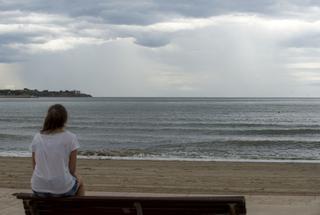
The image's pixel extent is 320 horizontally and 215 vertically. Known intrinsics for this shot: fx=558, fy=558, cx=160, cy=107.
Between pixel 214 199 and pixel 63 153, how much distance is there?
1.39m

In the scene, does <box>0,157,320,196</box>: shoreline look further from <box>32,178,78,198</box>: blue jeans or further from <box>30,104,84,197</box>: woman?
<box>30,104,84,197</box>: woman

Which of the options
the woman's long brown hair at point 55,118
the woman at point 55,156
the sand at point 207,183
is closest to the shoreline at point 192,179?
the sand at point 207,183

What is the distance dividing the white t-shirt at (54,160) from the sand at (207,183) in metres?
2.53

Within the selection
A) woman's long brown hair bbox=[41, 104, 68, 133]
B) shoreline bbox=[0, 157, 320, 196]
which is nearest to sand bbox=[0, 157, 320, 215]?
shoreline bbox=[0, 157, 320, 196]

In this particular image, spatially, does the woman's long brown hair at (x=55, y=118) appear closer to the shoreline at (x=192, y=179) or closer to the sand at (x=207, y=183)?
the sand at (x=207, y=183)

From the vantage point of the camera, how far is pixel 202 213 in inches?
195

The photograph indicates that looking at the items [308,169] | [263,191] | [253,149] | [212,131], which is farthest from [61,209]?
[212,131]

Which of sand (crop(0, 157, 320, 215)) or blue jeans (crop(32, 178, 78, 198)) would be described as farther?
sand (crop(0, 157, 320, 215))

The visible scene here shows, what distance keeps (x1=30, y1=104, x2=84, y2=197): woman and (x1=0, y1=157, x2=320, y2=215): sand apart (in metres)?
2.52

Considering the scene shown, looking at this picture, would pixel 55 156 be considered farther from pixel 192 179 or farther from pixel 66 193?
pixel 192 179

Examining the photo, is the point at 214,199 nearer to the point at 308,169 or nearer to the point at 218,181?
the point at 218,181

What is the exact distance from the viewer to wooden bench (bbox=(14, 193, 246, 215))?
4824 millimetres

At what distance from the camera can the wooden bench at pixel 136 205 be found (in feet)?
15.8

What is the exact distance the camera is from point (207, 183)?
11.9m
